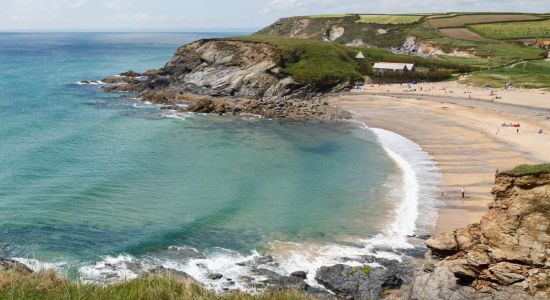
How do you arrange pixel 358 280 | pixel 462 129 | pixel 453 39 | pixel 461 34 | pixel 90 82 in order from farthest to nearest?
1. pixel 461 34
2. pixel 453 39
3. pixel 90 82
4. pixel 462 129
5. pixel 358 280

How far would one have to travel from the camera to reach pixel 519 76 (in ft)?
314

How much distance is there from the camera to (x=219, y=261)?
27375 millimetres

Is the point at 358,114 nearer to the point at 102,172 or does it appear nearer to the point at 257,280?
the point at 102,172

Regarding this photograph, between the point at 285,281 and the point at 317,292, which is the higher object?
the point at 285,281

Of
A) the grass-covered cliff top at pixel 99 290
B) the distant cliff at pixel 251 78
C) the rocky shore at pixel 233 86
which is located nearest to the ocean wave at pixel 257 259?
Answer: the grass-covered cliff top at pixel 99 290

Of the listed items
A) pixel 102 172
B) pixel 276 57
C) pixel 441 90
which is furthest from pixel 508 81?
pixel 102 172

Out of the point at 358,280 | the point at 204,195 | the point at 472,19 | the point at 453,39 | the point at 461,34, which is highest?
the point at 472,19

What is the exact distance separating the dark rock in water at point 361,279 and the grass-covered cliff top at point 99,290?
9.12 meters

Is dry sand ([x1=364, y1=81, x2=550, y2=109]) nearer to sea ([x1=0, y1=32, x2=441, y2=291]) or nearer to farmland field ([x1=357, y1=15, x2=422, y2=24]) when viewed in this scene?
sea ([x1=0, y1=32, x2=441, y2=291])

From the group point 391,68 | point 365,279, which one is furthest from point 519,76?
point 365,279

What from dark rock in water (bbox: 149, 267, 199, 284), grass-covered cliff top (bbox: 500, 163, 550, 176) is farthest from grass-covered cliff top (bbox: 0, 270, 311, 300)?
grass-covered cliff top (bbox: 500, 163, 550, 176)

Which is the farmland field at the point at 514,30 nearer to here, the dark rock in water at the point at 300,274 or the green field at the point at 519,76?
the green field at the point at 519,76

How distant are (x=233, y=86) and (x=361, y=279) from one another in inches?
2659

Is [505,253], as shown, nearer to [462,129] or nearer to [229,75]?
[462,129]
